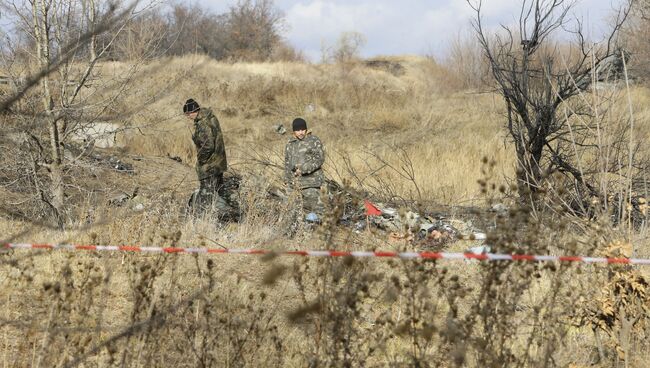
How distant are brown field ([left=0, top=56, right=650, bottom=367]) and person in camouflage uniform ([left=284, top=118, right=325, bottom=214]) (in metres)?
0.43

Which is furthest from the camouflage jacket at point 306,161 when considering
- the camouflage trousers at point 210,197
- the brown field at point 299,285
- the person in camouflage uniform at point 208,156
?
the person in camouflage uniform at point 208,156

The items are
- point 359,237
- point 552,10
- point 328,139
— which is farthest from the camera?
point 328,139

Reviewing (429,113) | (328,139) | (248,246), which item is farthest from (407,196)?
(429,113)

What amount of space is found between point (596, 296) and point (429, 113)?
68.1 feet

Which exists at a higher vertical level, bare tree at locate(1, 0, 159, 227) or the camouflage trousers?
bare tree at locate(1, 0, 159, 227)

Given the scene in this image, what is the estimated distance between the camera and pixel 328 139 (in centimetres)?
2381

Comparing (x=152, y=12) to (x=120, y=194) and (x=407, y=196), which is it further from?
(x=407, y=196)

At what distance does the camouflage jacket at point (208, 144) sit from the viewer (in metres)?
10.9

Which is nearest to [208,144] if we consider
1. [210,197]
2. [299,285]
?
[210,197]

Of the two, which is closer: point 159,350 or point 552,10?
point 159,350

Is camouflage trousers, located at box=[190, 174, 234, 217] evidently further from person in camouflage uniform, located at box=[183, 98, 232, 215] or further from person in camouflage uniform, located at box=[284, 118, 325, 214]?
person in camouflage uniform, located at box=[284, 118, 325, 214]

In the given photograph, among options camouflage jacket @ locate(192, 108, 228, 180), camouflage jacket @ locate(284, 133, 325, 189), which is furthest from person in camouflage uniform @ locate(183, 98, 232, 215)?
camouflage jacket @ locate(284, 133, 325, 189)

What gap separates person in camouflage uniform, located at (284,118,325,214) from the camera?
9906 millimetres

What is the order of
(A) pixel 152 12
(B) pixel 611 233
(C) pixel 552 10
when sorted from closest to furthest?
(B) pixel 611 233 → (A) pixel 152 12 → (C) pixel 552 10
